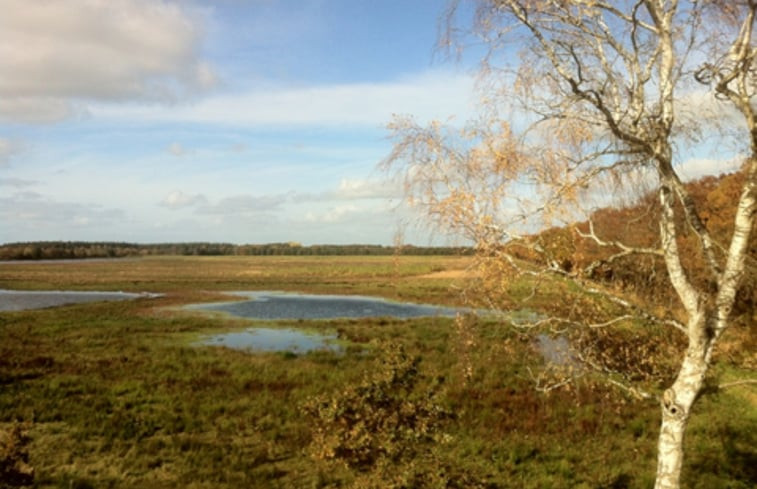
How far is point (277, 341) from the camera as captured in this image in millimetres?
33844

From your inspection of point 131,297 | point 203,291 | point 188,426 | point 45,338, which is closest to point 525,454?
point 188,426

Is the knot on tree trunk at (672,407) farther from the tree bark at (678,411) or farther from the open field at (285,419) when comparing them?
the open field at (285,419)

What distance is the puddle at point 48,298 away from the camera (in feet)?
173

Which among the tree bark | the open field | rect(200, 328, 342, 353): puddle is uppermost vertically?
the tree bark

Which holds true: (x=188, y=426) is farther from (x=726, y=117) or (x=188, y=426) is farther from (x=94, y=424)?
(x=726, y=117)

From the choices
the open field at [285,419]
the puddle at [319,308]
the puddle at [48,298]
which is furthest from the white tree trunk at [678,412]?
the puddle at [48,298]

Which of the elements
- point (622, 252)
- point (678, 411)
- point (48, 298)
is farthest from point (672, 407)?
point (48, 298)

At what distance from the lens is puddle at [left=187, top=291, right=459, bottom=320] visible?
156 ft

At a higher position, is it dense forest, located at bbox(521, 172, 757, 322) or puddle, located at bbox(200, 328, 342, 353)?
dense forest, located at bbox(521, 172, 757, 322)

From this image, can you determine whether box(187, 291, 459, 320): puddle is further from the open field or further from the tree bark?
the tree bark

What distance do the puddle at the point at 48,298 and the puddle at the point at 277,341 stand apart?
2645cm

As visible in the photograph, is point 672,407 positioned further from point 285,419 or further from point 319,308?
point 319,308

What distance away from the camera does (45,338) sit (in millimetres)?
32500

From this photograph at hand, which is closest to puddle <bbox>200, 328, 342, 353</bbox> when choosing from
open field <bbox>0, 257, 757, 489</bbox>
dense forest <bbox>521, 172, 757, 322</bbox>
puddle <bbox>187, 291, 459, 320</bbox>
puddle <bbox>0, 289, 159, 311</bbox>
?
open field <bbox>0, 257, 757, 489</bbox>
